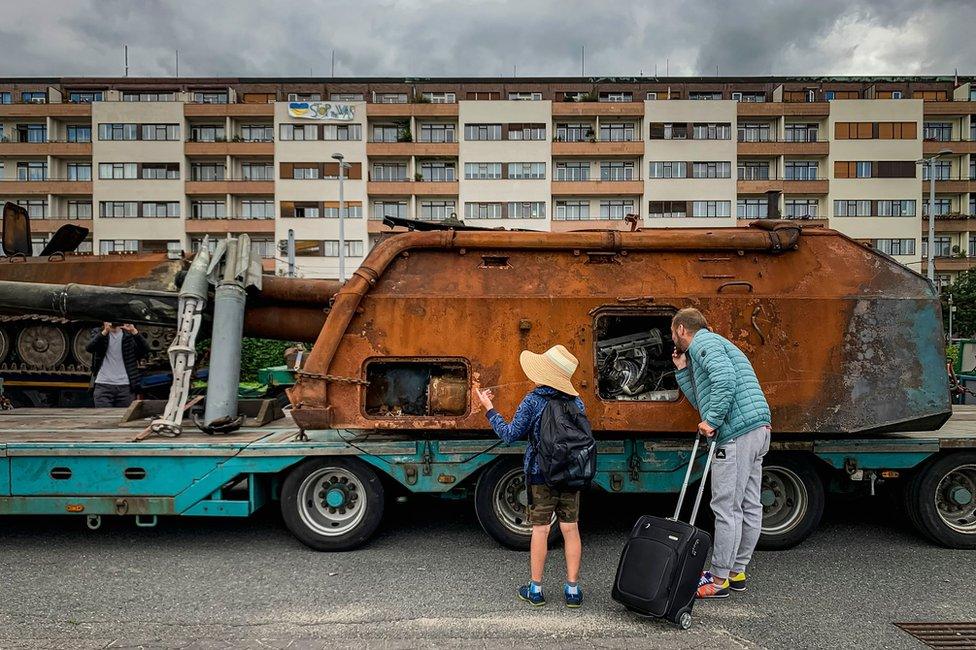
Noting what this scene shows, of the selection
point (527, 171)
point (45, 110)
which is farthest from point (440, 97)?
point (45, 110)

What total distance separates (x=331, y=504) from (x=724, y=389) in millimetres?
3231

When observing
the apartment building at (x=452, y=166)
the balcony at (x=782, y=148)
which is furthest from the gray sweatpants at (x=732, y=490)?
the balcony at (x=782, y=148)

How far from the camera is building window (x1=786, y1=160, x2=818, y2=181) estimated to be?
1738 inches

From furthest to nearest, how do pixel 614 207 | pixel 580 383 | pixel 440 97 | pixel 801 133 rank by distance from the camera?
pixel 440 97 → pixel 801 133 → pixel 614 207 → pixel 580 383

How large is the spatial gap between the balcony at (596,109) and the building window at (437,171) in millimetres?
7378

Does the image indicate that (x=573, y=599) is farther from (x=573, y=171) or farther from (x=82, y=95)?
(x=82, y=95)

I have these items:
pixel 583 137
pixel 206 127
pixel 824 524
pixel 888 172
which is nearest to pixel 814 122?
pixel 888 172

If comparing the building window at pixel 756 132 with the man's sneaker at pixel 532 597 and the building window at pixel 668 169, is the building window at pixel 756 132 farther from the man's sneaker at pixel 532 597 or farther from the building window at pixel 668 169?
the man's sneaker at pixel 532 597

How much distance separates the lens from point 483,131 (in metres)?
43.2

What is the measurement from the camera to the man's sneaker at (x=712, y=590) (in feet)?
15.3

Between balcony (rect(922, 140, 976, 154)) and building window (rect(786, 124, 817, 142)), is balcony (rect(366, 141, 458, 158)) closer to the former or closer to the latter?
building window (rect(786, 124, 817, 142))

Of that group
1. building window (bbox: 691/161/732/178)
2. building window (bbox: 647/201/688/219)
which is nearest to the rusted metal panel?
building window (bbox: 647/201/688/219)

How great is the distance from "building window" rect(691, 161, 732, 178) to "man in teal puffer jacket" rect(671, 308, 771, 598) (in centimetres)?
4143

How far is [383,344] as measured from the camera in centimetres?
558
